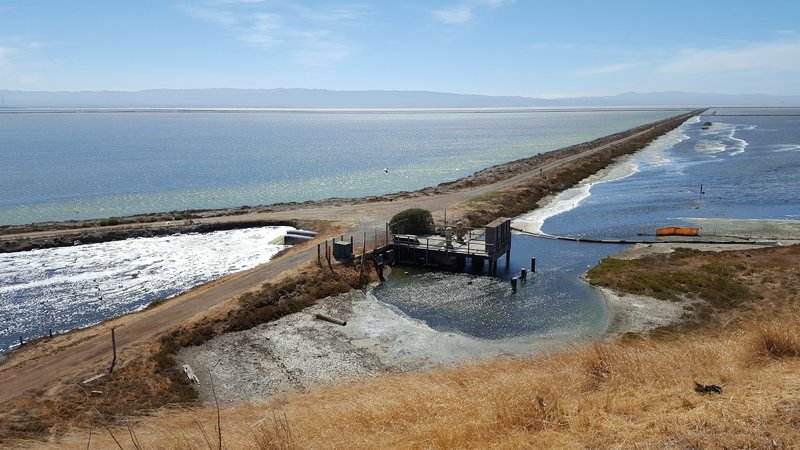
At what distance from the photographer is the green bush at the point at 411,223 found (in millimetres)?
42656

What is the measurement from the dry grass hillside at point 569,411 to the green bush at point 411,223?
24.9 metres

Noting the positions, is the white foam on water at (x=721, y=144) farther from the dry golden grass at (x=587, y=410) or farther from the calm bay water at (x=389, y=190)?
the dry golden grass at (x=587, y=410)

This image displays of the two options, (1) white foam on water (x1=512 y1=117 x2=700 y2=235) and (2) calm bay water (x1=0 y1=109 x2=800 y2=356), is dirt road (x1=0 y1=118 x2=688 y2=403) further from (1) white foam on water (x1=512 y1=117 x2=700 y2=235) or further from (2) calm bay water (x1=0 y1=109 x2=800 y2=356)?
(1) white foam on water (x1=512 y1=117 x2=700 y2=235)

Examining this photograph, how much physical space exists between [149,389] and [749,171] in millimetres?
91037

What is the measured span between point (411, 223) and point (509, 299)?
1304 cm

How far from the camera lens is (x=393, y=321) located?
29047mm

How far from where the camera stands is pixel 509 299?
31.9 meters

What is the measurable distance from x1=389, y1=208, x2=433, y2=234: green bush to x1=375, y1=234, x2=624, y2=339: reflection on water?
473 cm

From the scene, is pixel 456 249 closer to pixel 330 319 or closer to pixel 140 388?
pixel 330 319

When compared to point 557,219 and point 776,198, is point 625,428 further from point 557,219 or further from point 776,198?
point 776,198

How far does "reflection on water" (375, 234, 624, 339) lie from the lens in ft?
91.6

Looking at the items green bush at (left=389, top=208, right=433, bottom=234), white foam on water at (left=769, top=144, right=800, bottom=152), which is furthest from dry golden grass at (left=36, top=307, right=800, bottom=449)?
white foam on water at (left=769, top=144, right=800, bottom=152)

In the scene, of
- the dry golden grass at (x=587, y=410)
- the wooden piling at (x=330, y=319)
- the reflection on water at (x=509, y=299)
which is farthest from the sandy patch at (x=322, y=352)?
the dry golden grass at (x=587, y=410)

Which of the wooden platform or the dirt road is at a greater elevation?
the wooden platform
